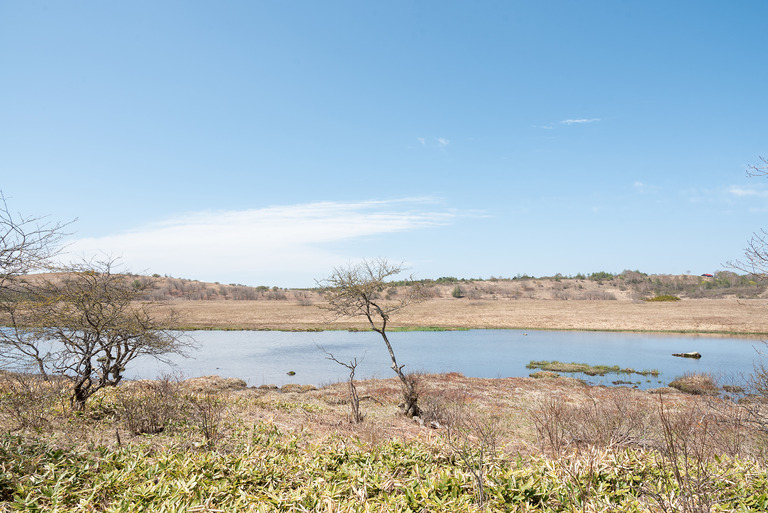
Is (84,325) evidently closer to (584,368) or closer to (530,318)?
(584,368)

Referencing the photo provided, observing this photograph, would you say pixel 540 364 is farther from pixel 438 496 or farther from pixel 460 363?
pixel 438 496

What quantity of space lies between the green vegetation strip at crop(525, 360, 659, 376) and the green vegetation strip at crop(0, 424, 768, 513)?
2481cm

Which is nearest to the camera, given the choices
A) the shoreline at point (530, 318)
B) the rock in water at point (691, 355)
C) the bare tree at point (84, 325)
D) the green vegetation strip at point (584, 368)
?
the bare tree at point (84, 325)

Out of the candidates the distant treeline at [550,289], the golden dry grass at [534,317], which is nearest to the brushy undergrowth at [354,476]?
the golden dry grass at [534,317]

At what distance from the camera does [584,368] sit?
30.4m

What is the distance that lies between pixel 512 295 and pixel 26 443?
86.1 meters

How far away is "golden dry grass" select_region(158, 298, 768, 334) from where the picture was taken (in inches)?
2000

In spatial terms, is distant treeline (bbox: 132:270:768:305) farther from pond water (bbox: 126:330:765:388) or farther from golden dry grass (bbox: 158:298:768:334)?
pond water (bbox: 126:330:765:388)

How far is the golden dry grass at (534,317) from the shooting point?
5081cm

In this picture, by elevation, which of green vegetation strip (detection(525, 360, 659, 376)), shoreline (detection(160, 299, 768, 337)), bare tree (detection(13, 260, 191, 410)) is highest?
bare tree (detection(13, 260, 191, 410))

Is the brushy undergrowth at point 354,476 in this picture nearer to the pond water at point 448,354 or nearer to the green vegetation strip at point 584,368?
the pond water at point 448,354

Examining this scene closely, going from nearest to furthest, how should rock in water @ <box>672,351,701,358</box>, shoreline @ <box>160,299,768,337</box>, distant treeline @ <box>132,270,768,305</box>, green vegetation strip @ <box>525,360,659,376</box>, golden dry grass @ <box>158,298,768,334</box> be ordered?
green vegetation strip @ <box>525,360,659,376</box>
rock in water @ <box>672,351,701,358</box>
shoreline @ <box>160,299,768,337</box>
golden dry grass @ <box>158,298,768,334</box>
distant treeline @ <box>132,270,768,305</box>

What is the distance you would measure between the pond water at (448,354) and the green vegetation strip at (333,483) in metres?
19.1

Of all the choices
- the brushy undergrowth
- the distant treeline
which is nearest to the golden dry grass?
the distant treeline
